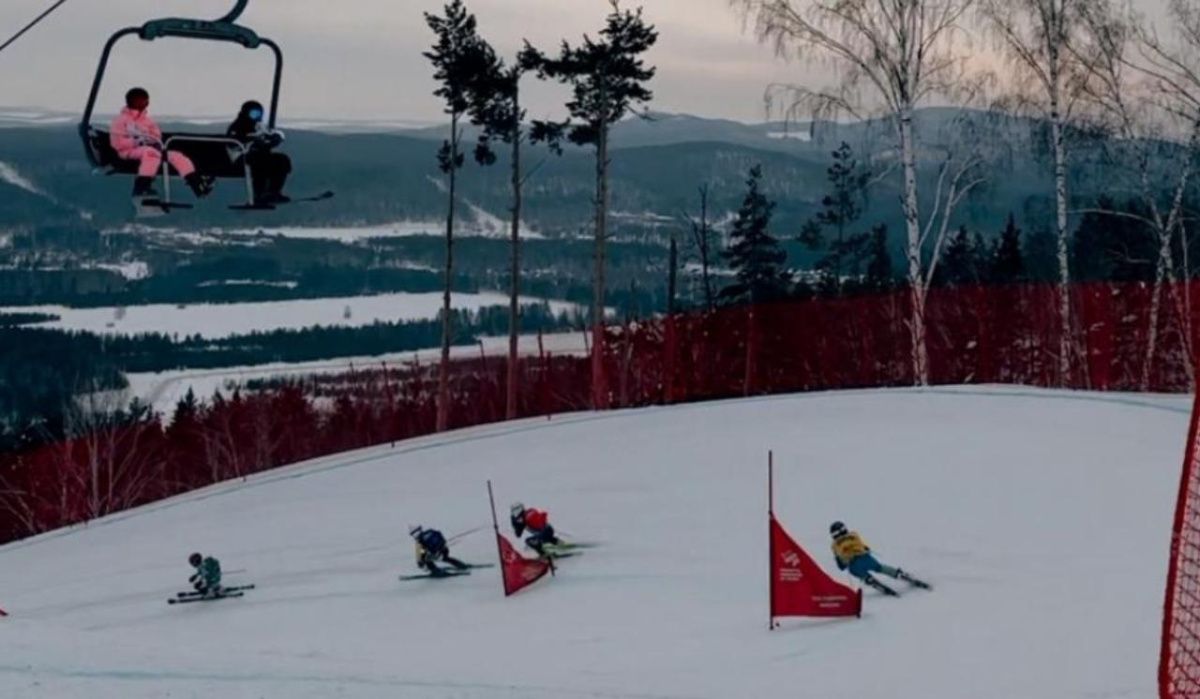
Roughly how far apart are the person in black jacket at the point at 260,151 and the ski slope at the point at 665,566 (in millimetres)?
3927

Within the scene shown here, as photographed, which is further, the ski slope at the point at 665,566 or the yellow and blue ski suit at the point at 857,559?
the yellow and blue ski suit at the point at 857,559

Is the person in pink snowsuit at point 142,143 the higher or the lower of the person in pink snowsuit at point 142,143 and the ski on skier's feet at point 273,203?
the higher

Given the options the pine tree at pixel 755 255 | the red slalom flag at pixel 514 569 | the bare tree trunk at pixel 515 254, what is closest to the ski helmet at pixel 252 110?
the red slalom flag at pixel 514 569

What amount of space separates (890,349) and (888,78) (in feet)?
83.4

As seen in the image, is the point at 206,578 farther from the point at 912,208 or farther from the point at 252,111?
the point at 912,208

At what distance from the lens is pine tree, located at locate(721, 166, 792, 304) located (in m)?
60.5

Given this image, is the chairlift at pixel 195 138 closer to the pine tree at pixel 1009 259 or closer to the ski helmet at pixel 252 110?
the ski helmet at pixel 252 110

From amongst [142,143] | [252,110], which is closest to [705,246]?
[252,110]

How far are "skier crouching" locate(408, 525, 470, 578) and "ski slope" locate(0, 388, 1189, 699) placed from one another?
33 cm

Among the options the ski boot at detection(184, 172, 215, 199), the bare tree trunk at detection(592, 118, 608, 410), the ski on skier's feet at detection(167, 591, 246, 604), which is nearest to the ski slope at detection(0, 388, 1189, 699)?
the ski on skier's feet at detection(167, 591, 246, 604)

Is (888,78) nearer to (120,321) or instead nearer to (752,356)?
(752,356)

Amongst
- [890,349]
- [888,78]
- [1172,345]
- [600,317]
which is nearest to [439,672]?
[888,78]

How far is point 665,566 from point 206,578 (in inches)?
229

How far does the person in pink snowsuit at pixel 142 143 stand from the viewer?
11.3 meters
